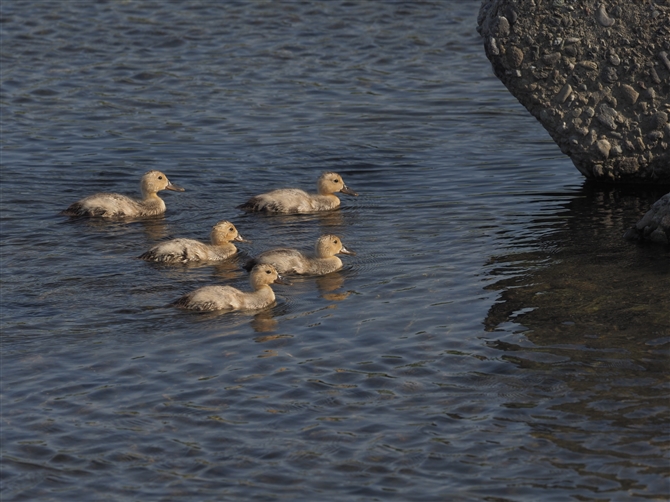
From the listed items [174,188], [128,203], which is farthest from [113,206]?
[174,188]

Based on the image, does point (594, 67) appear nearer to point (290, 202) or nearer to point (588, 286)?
point (588, 286)

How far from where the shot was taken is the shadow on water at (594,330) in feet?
26.2

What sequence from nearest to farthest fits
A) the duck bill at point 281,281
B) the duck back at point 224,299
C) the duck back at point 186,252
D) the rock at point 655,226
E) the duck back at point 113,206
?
the duck back at point 224,299, the duck bill at point 281,281, the rock at point 655,226, the duck back at point 186,252, the duck back at point 113,206

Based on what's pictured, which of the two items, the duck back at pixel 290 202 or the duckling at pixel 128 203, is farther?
the duck back at pixel 290 202

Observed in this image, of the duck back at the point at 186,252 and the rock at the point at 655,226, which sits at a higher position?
the rock at the point at 655,226

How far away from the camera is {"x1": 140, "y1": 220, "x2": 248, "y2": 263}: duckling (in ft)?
39.6

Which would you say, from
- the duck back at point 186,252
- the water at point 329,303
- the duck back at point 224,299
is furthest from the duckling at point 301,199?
the duck back at point 224,299

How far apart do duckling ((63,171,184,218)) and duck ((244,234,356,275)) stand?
2407 millimetres

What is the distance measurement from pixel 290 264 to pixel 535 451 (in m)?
4.61

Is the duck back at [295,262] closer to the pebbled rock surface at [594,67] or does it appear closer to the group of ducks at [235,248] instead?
the group of ducks at [235,248]

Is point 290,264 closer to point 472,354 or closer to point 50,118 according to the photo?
point 472,354

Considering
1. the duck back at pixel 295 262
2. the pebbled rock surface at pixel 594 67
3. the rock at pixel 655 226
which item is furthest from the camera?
the pebbled rock surface at pixel 594 67

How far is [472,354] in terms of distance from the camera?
9.38 meters

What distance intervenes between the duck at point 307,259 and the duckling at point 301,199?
73.4 inches
